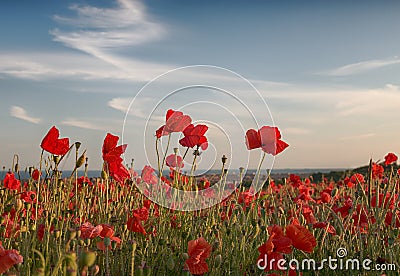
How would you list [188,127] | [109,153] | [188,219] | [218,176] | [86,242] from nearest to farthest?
[86,242] → [109,153] → [188,127] → [188,219] → [218,176]

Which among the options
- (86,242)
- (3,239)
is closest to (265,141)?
(86,242)

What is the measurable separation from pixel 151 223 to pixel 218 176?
595mm

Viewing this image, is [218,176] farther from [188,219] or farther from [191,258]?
[191,258]

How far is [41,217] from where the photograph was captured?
355cm

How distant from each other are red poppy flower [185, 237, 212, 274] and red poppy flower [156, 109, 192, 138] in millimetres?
1026

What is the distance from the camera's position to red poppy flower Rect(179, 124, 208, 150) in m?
3.22

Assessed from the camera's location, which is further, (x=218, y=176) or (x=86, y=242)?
(x=218, y=176)

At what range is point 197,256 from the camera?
7.61 feet

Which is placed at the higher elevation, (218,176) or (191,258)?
(218,176)

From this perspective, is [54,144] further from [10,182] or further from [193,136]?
[10,182]

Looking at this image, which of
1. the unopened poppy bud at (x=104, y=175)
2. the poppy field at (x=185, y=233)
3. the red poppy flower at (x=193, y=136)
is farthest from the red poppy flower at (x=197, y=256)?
the red poppy flower at (x=193, y=136)

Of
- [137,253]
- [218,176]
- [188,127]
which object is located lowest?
[137,253]

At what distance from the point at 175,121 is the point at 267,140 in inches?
22.7

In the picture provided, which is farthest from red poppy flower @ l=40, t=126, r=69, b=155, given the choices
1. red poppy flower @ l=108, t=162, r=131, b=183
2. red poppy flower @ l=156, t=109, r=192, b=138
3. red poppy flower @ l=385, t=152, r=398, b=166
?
red poppy flower @ l=385, t=152, r=398, b=166
